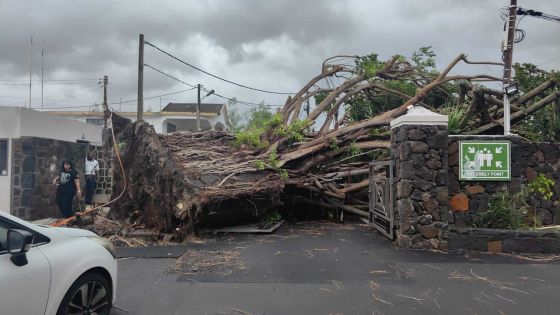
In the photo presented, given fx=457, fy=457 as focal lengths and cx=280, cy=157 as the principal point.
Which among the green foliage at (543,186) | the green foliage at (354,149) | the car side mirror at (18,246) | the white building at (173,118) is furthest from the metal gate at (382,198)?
the white building at (173,118)

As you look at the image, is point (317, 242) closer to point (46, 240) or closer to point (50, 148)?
point (46, 240)

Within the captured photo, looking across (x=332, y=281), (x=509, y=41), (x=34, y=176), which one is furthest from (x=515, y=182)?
(x=34, y=176)

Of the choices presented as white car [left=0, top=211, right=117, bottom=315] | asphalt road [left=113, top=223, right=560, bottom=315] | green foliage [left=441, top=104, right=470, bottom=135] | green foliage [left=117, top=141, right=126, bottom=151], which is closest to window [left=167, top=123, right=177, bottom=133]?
green foliage [left=117, top=141, right=126, bottom=151]

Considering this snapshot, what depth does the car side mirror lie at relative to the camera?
11.7 ft

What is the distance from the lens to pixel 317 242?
8.98 metres

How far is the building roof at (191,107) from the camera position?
44812mm

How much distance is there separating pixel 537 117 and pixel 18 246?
12.4m

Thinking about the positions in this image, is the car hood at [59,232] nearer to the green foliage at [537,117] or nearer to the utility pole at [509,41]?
the utility pole at [509,41]

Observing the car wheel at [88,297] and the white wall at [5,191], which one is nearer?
the car wheel at [88,297]

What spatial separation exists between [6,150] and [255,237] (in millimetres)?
8799

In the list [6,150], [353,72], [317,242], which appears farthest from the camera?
[353,72]

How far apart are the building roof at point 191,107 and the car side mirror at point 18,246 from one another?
1556 inches

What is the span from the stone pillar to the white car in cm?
544

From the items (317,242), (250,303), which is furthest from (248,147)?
(250,303)
